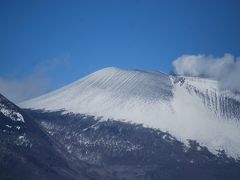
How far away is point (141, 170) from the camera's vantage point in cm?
19188

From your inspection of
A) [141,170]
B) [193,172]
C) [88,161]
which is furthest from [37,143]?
[193,172]

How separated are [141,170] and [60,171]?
4110 cm

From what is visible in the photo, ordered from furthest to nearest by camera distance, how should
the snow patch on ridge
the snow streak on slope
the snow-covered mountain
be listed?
the snow streak on slope
the snow patch on ridge
the snow-covered mountain

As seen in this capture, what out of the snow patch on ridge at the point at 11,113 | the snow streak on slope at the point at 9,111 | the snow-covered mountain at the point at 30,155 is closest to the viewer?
the snow-covered mountain at the point at 30,155

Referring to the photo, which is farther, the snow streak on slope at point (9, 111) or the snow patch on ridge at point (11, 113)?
the snow streak on slope at point (9, 111)

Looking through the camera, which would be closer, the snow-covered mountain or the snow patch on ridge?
the snow-covered mountain

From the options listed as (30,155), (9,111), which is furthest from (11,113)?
(30,155)

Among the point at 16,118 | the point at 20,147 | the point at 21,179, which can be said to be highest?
the point at 16,118

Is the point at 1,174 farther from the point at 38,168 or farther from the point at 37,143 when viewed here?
the point at 37,143

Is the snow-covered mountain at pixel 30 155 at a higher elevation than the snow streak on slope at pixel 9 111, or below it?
below

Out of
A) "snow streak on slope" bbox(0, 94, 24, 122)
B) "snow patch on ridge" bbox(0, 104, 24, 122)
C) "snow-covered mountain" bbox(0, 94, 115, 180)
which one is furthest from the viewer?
"snow streak on slope" bbox(0, 94, 24, 122)

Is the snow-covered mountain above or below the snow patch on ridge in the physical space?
below

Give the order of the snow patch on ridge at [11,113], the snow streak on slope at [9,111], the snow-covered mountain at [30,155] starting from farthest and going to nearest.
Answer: the snow streak on slope at [9,111] < the snow patch on ridge at [11,113] < the snow-covered mountain at [30,155]

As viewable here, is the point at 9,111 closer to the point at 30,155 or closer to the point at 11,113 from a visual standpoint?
the point at 11,113
